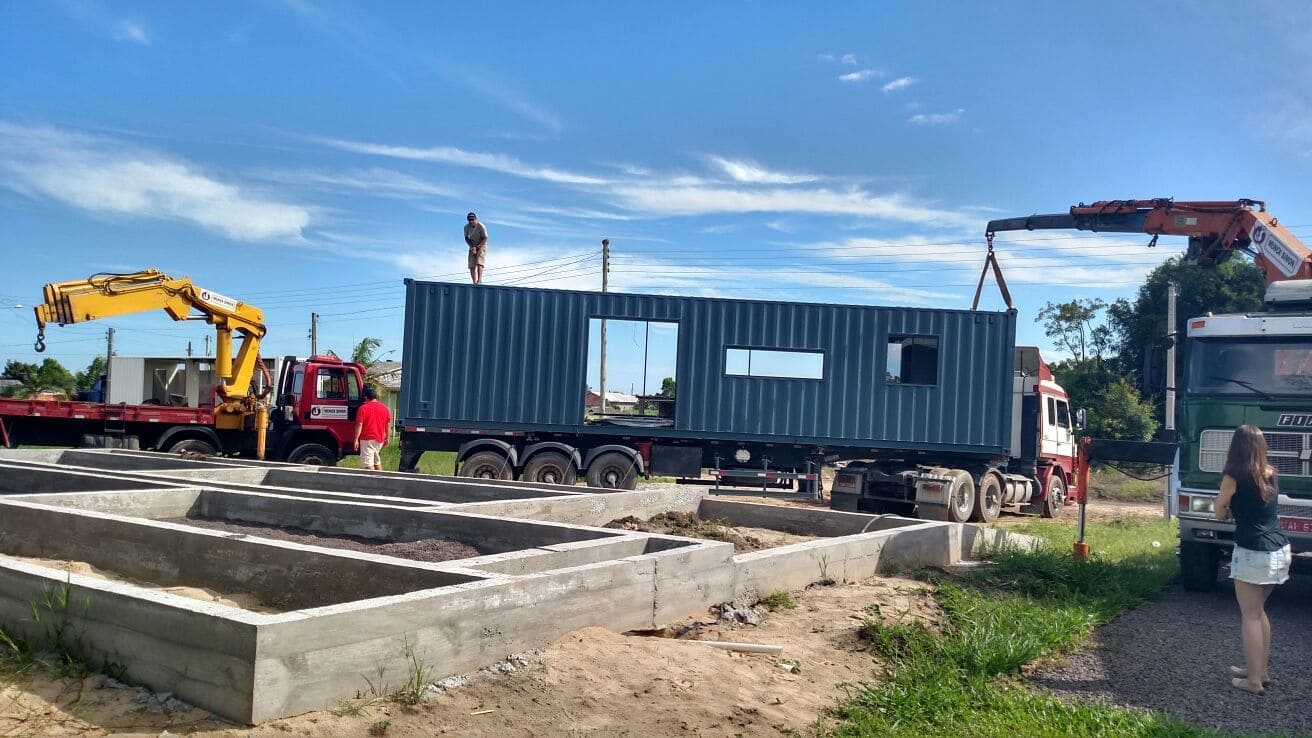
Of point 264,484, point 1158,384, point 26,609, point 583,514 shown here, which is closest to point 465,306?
point 264,484

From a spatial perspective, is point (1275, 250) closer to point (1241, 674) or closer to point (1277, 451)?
point (1277, 451)

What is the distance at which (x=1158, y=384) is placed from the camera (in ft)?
31.3

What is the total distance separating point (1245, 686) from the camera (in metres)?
5.71

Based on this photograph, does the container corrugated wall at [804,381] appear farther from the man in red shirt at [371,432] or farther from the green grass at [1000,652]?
the green grass at [1000,652]

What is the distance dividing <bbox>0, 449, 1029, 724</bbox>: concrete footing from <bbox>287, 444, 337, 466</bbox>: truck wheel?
605 cm

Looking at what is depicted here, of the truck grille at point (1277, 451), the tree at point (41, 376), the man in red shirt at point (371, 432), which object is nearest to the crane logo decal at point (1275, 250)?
the truck grille at point (1277, 451)

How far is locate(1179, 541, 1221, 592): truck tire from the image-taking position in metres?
8.87

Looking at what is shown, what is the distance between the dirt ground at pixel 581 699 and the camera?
4004mm

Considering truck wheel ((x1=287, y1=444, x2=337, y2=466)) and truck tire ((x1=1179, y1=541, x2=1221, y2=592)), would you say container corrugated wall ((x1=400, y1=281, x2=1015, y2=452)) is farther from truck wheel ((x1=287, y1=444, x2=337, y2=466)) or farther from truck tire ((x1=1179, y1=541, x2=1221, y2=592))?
truck tire ((x1=1179, y1=541, x2=1221, y2=592))

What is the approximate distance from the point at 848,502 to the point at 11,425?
48.0 feet

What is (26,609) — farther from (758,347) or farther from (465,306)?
(758,347)

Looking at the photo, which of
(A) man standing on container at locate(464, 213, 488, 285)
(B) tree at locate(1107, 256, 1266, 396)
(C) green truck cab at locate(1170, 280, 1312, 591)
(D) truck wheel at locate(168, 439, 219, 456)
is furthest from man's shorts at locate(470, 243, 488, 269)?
(B) tree at locate(1107, 256, 1266, 396)

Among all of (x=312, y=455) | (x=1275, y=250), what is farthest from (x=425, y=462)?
(x=1275, y=250)

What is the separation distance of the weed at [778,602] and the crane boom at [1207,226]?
823cm
